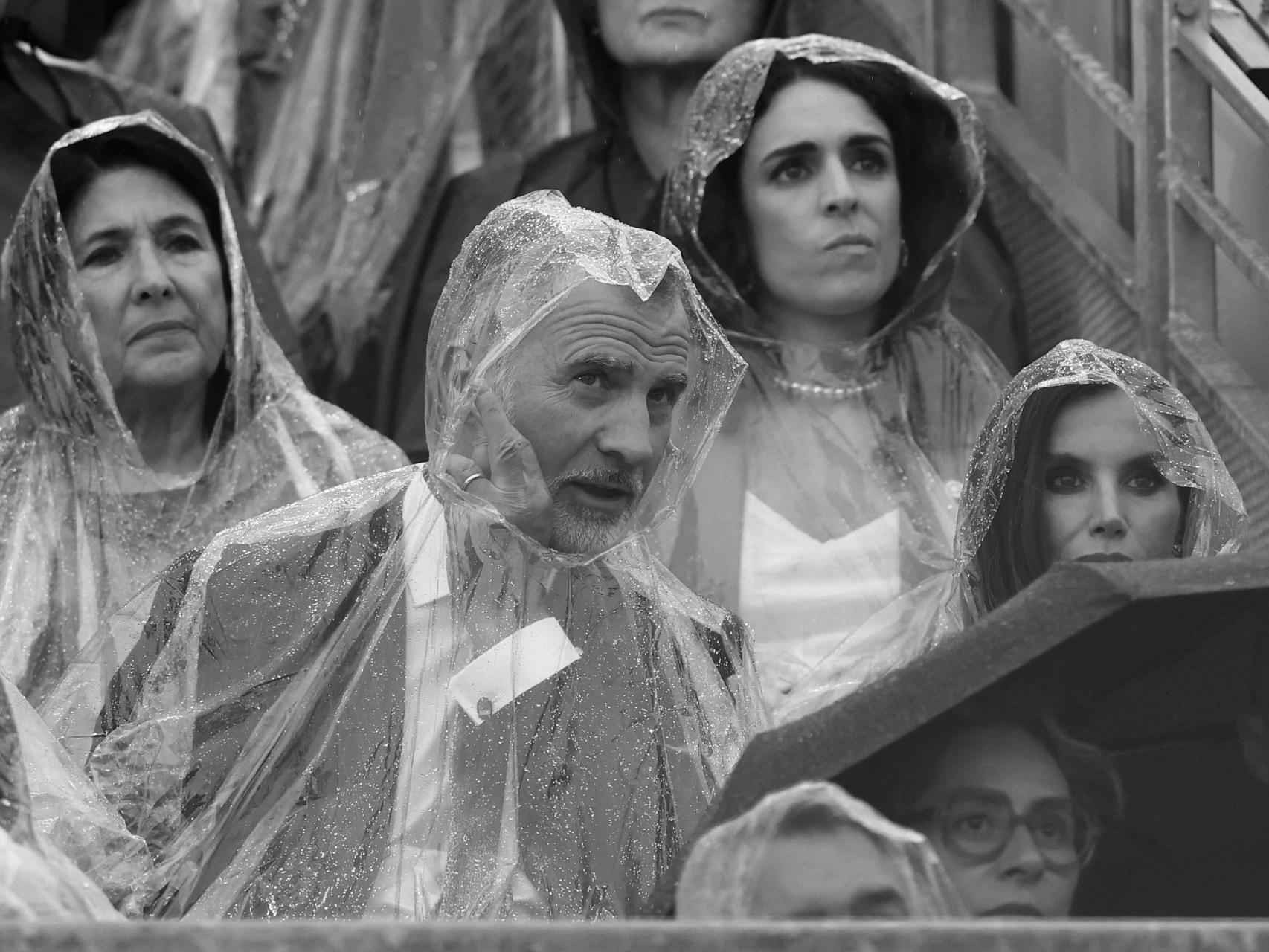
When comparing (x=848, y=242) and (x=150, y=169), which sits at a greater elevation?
(x=150, y=169)

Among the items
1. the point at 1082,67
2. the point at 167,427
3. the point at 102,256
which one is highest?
the point at 1082,67

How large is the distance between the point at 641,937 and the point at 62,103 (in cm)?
362

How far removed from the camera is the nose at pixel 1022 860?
2.22 m

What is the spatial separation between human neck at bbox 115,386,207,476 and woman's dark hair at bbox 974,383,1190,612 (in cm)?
129

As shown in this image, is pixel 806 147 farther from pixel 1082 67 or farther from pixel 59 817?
pixel 59 817

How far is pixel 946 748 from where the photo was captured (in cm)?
216

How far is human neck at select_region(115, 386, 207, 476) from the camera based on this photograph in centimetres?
416

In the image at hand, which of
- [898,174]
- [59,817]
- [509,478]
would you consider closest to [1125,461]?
[509,478]

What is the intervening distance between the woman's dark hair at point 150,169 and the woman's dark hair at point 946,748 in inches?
89.0

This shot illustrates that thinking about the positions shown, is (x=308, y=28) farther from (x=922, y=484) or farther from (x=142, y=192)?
(x=922, y=484)

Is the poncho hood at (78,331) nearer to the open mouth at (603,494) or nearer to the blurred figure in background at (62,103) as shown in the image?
the blurred figure in background at (62,103)

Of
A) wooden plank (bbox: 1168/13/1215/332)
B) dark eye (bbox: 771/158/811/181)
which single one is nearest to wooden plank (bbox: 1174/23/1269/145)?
wooden plank (bbox: 1168/13/1215/332)

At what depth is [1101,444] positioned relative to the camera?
3.47 m

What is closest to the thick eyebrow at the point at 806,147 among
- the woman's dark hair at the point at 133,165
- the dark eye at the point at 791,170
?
the dark eye at the point at 791,170
